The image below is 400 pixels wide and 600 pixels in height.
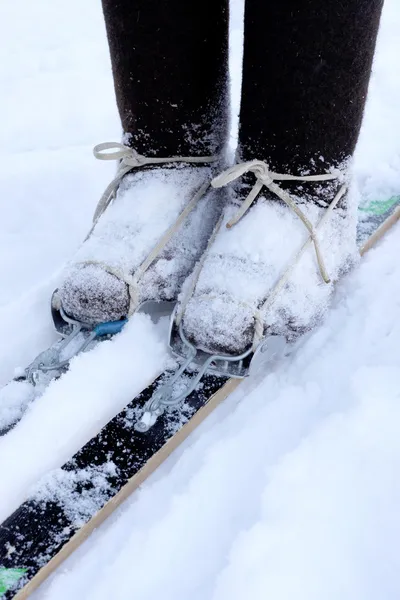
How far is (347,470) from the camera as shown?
0.78 metres

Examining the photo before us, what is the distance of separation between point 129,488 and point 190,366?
0.22 metres

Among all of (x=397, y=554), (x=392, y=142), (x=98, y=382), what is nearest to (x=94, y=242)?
(x=98, y=382)

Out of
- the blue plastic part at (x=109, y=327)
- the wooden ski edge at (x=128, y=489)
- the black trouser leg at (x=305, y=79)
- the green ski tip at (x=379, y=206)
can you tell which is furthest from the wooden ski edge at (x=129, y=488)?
the green ski tip at (x=379, y=206)

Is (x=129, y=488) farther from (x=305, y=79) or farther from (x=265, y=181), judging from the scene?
(x=305, y=79)

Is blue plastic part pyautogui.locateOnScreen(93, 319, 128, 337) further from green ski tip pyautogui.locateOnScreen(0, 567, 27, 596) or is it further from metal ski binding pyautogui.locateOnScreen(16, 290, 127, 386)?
green ski tip pyautogui.locateOnScreen(0, 567, 27, 596)

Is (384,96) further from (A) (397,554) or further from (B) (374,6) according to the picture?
(A) (397,554)

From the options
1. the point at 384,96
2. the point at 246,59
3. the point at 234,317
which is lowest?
the point at 384,96

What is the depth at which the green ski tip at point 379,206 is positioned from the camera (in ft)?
4.27

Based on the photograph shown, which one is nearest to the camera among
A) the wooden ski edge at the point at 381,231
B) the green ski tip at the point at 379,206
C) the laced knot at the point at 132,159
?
the laced knot at the point at 132,159

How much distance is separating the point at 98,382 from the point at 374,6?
683mm

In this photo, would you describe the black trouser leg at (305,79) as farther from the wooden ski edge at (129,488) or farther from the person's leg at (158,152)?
the wooden ski edge at (129,488)

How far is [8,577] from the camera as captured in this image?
0.69 meters

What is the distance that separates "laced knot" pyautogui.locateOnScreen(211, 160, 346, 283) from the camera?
0.93m

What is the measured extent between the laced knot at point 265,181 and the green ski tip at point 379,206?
361 mm
